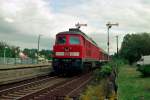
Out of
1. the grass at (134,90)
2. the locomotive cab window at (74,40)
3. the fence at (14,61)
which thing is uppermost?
the locomotive cab window at (74,40)

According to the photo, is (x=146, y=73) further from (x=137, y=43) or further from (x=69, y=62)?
(x=137, y=43)

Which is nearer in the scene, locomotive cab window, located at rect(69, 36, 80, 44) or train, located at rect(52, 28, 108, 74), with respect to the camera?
train, located at rect(52, 28, 108, 74)

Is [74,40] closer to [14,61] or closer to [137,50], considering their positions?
[14,61]

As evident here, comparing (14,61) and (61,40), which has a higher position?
(61,40)

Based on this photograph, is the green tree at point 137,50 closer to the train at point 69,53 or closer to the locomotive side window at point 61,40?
the locomotive side window at point 61,40

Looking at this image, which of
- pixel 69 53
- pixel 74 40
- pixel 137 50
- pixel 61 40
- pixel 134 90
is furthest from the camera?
pixel 137 50

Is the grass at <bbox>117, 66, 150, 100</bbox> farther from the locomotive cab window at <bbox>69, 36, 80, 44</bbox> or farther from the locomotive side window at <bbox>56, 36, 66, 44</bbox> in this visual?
the locomotive side window at <bbox>56, 36, 66, 44</bbox>

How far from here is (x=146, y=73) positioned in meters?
30.1

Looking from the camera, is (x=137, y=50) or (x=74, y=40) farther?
(x=137, y=50)

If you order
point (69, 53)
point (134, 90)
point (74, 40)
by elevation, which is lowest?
point (134, 90)

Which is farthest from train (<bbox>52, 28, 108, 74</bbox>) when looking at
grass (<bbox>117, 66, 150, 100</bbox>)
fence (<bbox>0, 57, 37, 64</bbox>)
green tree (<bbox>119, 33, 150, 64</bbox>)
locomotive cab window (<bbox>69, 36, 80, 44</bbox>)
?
green tree (<bbox>119, 33, 150, 64</bbox>)

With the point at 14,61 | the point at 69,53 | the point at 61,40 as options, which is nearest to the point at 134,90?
the point at 69,53

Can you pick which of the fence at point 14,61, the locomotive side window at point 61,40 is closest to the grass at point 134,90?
the locomotive side window at point 61,40

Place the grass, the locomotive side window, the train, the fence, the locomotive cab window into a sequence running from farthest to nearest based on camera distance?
the fence < the locomotive side window < the locomotive cab window < the train < the grass
